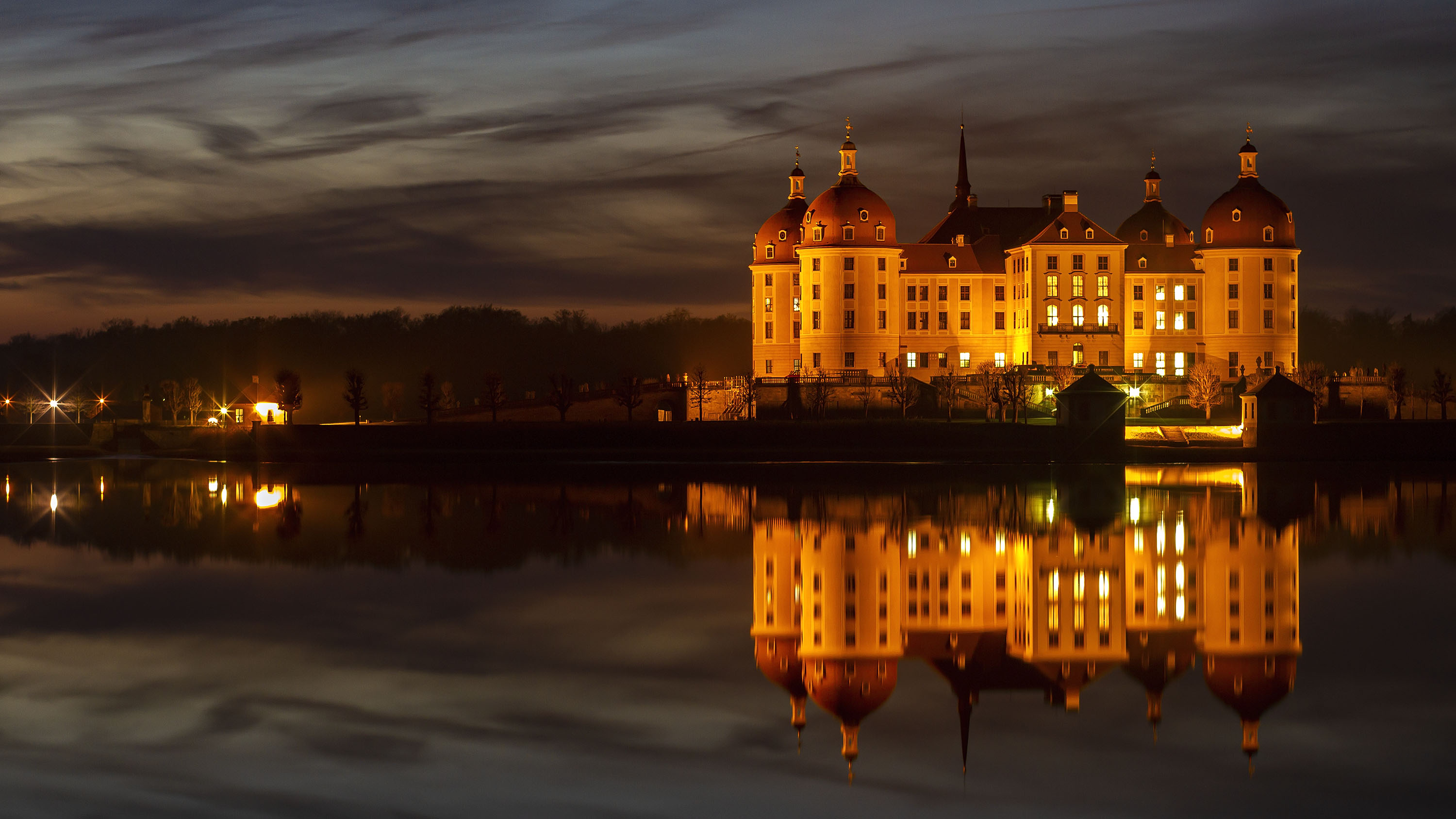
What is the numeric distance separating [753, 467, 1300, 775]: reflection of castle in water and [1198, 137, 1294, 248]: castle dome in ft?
131

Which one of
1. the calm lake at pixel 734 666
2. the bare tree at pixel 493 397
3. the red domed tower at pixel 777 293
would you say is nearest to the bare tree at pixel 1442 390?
the red domed tower at pixel 777 293

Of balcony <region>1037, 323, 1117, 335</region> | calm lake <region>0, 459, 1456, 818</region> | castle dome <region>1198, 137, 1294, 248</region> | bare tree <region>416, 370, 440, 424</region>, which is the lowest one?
calm lake <region>0, 459, 1456, 818</region>

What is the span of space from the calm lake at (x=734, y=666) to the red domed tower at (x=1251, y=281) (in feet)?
133

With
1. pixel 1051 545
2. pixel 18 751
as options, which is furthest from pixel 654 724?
pixel 1051 545

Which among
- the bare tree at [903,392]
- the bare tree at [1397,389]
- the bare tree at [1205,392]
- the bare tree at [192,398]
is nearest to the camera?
the bare tree at [1205,392]

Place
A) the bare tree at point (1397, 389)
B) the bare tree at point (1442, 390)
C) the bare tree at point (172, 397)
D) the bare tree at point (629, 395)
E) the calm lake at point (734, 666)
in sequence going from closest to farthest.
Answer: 1. the calm lake at point (734, 666)
2. the bare tree at point (1442, 390)
3. the bare tree at point (1397, 389)
4. the bare tree at point (629, 395)
5. the bare tree at point (172, 397)

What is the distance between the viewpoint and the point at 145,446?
213 ft

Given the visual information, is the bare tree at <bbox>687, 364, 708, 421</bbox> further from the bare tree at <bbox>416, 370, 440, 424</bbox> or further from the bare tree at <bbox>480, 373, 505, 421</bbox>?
the bare tree at <bbox>416, 370, 440, 424</bbox>

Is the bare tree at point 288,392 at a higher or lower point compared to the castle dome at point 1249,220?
lower

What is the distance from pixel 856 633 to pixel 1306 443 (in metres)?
Result: 38.6

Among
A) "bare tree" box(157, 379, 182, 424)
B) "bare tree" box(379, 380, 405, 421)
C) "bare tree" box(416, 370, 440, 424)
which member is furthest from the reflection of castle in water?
"bare tree" box(379, 380, 405, 421)

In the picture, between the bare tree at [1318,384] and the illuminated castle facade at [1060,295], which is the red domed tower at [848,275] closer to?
the illuminated castle facade at [1060,295]

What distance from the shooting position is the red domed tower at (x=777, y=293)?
247ft

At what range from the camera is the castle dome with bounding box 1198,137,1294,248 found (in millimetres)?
70312
